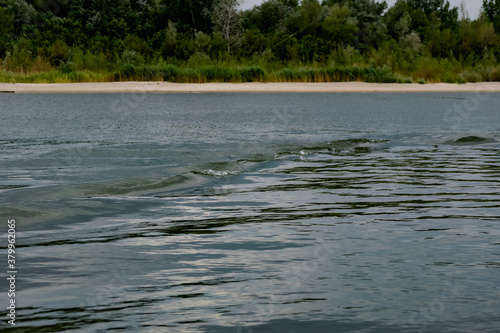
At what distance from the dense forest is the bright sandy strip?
1.46m

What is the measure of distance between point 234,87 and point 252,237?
4823 centimetres

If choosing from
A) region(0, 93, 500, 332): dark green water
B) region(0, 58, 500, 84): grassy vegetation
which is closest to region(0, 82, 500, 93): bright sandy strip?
region(0, 58, 500, 84): grassy vegetation

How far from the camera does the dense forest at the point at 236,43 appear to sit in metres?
57.6

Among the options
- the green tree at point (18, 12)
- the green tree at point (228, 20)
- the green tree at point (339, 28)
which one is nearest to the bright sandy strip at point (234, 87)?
the green tree at point (228, 20)

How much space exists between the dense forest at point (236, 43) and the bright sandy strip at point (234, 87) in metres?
1.46

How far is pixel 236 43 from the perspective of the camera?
222ft

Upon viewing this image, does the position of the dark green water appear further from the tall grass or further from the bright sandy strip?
the tall grass

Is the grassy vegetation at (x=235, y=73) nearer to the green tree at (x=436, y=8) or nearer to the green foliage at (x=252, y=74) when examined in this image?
the green foliage at (x=252, y=74)

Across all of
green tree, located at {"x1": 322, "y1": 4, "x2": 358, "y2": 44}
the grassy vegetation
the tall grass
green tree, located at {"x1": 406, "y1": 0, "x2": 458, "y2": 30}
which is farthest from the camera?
green tree, located at {"x1": 406, "y1": 0, "x2": 458, "y2": 30}

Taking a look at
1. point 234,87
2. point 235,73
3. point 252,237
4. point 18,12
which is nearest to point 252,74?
point 235,73

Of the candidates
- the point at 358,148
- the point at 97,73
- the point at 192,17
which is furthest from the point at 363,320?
the point at 192,17

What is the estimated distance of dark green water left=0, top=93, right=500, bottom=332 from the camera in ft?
16.6

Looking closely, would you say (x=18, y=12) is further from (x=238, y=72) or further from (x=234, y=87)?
(x=234, y=87)

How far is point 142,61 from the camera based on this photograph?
60.5 metres
